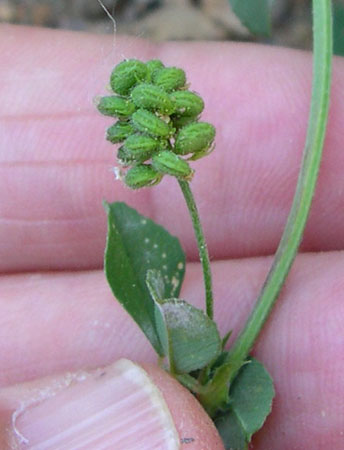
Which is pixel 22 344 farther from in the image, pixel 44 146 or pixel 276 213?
pixel 276 213

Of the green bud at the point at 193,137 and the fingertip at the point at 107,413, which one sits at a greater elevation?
the green bud at the point at 193,137

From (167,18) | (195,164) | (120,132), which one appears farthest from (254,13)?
(167,18)

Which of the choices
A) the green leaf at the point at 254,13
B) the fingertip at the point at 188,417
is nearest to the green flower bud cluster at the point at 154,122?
the fingertip at the point at 188,417

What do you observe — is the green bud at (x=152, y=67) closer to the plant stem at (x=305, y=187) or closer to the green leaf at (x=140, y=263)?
the green leaf at (x=140, y=263)

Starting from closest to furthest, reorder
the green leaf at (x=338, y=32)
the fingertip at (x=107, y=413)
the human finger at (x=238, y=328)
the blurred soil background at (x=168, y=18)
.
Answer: the fingertip at (x=107, y=413) → the human finger at (x=238, y=328) → the green leaf at (x=338, y=32) → the blurred soil background at (x=168, y=18)

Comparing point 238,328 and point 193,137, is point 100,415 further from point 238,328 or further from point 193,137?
point 193,137

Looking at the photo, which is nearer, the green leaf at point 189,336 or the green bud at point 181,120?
the green bud at point 181,120

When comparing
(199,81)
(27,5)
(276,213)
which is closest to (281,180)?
(276,213)
